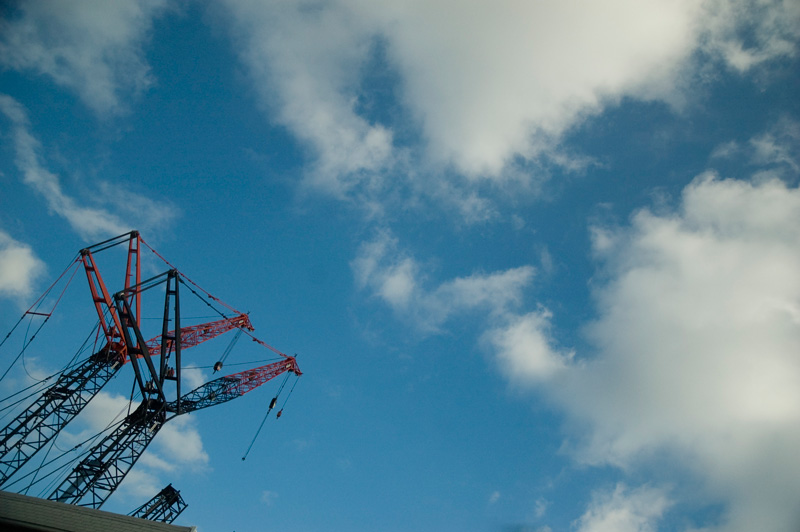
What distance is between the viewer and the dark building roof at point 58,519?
35000 millimetres

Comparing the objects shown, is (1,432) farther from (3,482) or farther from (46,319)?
(46,319)

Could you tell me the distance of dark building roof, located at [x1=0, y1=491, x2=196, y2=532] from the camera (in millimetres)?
35000

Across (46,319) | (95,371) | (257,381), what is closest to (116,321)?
(95,371)

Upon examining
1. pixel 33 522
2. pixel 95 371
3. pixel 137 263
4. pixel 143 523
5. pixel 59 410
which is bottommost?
pixel 33 522

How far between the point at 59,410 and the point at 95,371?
18.5 feet

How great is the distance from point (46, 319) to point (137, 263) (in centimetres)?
1512

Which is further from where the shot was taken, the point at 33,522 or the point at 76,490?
the point at 76,490

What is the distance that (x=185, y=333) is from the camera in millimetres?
67375

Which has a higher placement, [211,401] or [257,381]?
[257,381]

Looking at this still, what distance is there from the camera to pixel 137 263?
206 ft

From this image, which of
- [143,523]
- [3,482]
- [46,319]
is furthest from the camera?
[46,319]

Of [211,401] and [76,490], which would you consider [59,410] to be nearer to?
[76,490]

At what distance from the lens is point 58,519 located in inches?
1476

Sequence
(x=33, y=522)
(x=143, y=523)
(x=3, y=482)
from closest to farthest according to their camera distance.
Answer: (x=33, y=522) → (x=143, y=523) → (x=3, y=482)
